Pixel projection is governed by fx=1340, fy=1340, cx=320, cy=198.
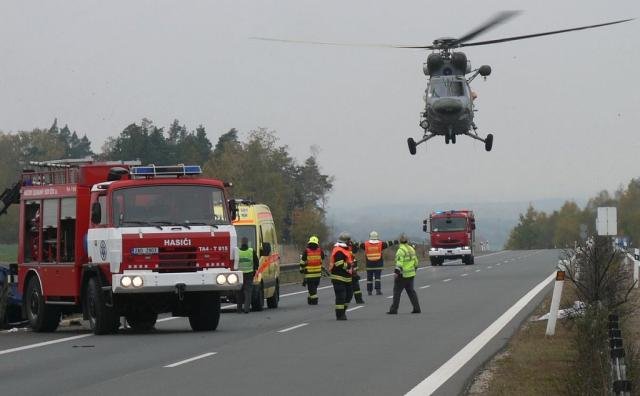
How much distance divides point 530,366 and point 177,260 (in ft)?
25.2

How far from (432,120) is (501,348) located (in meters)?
22.7

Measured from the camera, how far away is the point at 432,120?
41.2m

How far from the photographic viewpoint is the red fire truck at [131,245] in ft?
71.9

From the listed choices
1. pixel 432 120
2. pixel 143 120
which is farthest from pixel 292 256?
pixel 143 120

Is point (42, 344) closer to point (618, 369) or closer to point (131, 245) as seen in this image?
point (131, 245)

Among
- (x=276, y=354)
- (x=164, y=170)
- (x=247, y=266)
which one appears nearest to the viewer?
(x=276, y=354)

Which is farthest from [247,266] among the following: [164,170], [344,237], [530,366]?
[530,366]

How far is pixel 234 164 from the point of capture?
4823 inches

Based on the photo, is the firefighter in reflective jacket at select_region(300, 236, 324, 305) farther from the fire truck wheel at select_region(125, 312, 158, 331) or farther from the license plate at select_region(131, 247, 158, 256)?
the license plate at select_region(131, 247, 158, 256)

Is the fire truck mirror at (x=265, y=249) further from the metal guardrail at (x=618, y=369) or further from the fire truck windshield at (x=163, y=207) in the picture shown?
the metal guardrail at (x=618, y=369)

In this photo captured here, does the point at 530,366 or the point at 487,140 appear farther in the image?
the point at 487,140

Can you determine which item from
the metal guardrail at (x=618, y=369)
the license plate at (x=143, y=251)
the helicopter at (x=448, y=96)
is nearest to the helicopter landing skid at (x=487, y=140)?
the helicopter at (x=448, y=96)

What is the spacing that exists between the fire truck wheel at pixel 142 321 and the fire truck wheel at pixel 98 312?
119cm

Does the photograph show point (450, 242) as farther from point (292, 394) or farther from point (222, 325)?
point (292, 394)
